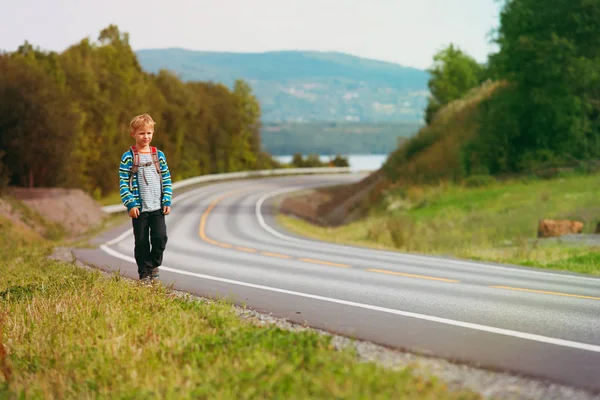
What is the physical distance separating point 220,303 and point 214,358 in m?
3.08

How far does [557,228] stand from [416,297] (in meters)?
13.6

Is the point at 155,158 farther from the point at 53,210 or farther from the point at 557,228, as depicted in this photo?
the point at 53,210

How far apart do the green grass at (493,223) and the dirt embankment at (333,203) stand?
5.76 m

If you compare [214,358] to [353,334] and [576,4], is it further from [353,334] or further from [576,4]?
[576,4]

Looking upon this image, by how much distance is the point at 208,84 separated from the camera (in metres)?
87.8

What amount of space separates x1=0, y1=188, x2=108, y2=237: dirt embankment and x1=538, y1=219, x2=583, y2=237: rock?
16490 mm

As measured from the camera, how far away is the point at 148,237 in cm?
1073

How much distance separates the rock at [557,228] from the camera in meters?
23.4

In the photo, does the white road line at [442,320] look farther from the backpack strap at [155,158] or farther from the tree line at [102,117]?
the tree line at [102,117]

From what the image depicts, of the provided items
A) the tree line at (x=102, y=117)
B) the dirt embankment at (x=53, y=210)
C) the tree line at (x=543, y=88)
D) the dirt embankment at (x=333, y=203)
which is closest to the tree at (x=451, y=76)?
the tree line at (x=102, y=117)

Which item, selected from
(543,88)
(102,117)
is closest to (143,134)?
(543,88)

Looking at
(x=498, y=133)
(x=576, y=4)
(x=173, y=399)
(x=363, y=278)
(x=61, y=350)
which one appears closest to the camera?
(x=173, y=399)

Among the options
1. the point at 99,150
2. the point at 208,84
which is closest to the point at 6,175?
the point at 99,150

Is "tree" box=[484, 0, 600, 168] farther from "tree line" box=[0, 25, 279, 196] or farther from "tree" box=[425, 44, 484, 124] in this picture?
"tree" box=[425, 44, 484, 124]
